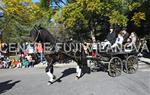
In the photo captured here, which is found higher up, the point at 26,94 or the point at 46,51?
the point at 46,51

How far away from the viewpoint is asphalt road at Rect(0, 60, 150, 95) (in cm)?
1459

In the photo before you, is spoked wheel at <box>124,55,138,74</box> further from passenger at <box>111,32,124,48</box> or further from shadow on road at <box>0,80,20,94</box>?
shadow on road at <box>0,80,20,94</box>

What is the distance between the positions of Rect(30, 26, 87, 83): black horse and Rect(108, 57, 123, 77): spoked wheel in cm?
135

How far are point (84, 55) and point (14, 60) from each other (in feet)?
26.8

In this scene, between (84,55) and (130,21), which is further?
(130,21)

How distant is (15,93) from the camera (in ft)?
50.2

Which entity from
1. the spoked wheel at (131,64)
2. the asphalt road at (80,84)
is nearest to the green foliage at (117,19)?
the asphalt road at (80,84)

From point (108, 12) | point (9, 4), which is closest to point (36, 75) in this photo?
point (108, 12)

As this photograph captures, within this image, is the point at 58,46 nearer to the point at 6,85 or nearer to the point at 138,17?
the point at 6,85

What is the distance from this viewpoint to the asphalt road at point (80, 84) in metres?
14.6

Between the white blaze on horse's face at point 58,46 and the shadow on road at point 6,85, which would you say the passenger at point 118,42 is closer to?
the white blaze on horse's face at point 58,46

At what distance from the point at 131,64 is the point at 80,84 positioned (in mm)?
3399

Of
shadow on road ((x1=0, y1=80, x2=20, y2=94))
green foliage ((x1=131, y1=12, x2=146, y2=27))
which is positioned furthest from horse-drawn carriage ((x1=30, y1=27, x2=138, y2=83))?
green foliage ((x1=131, y1=12, x2=146, y2=27))

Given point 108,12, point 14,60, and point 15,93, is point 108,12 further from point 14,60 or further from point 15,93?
point 15,93
